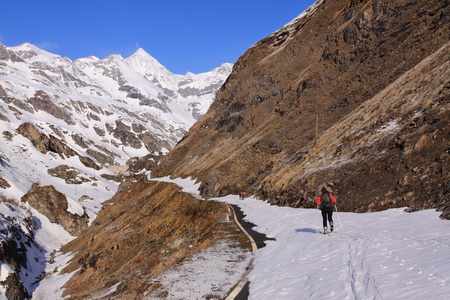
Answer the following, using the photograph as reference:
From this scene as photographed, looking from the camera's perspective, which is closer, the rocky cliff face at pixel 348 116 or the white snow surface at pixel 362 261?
the white snow surface at pixel 362 261

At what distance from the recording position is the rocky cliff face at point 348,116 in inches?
728

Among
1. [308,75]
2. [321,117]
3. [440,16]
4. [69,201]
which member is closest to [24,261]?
Answer: [69,201]

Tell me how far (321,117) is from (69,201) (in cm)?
7413

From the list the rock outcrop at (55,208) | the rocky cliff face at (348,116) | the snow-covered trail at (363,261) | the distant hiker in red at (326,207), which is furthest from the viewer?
the rock outcrop at (55,208)

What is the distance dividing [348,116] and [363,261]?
26.1m

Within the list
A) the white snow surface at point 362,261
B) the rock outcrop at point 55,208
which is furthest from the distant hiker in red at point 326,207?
the rock outcrop at point 55,208

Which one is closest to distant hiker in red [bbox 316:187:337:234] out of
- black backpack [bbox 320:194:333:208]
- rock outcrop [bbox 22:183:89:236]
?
black backpack [bbox 320:194:333:208]

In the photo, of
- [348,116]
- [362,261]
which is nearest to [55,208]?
[348,116]

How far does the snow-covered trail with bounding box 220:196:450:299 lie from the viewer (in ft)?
23.2

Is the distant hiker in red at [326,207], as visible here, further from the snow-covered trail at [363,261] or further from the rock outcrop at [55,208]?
the rock outcrop at [55,208]

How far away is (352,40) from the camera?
4869 cm

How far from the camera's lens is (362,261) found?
9.16 m

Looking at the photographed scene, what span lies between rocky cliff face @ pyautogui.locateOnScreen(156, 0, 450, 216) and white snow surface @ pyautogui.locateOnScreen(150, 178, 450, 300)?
284cm

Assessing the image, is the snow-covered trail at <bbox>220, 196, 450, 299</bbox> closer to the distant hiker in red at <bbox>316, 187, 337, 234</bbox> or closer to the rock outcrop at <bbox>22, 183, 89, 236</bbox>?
the distant hiker in red at <bbox>316, 187, 337, 234</bbox>
